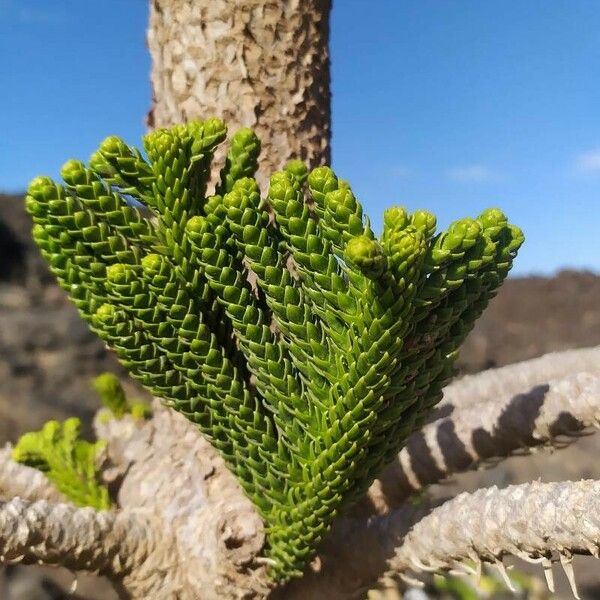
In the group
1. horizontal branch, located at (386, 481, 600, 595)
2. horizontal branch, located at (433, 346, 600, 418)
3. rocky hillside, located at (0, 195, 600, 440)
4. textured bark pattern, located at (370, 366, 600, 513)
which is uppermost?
rocky hillside, located at (0, 195, 600, 440)

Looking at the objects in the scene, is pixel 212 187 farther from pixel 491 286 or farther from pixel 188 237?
pixel 491 286

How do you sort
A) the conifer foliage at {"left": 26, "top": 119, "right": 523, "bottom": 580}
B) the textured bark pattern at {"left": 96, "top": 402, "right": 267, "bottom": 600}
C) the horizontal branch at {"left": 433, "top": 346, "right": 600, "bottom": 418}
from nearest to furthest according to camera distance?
the conifer foliage at {"left": 26, "top": 119, "right": 523, "bottom": 580} → the textured bark pattern at {"left": 96, "top": 402, "right": 267, "bottom": 600} → the horizontal branch at {"left": 433, "top": 346, "right": 600, "bottom": 418}

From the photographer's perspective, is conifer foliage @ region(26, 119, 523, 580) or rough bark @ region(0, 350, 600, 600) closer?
conifer foliage @ region(26, 119, 523, 580)

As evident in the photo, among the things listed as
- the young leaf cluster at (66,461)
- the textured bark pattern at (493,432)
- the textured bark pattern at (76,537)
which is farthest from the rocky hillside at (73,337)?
the textured bark pattern at (76,537)

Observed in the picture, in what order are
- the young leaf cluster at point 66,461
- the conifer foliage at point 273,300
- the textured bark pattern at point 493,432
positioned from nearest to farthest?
the conifer foliage at point 273,300 → the textured bark pattern at point 493,432 → the young leaf cluster at point 66,461

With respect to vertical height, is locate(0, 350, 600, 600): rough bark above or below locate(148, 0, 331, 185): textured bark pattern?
below

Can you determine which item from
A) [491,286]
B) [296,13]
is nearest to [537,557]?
[491,286]

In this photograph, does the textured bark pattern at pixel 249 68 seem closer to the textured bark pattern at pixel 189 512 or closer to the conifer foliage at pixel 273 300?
the conifer foliage at pixel 273 300

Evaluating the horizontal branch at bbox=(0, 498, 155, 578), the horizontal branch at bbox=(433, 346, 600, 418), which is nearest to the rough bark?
the horizontal branch at bbox=(0, 498, 155, 578)

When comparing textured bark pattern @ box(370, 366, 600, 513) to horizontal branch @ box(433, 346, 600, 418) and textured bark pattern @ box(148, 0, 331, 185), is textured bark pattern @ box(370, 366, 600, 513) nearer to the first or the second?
horizontal branch @ box(433, 346, 600, 418)
